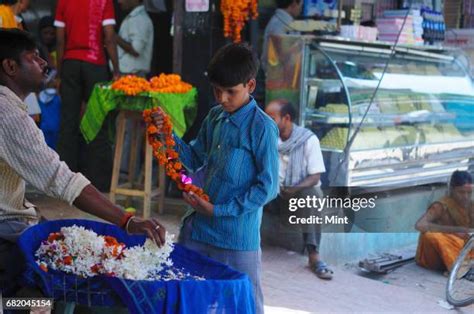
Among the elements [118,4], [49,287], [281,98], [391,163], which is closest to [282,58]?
[281,98]

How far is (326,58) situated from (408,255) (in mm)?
1686

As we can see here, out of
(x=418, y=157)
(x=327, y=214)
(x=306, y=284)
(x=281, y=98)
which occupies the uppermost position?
(x=281, y=98)

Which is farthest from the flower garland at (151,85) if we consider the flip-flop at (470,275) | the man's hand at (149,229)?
the man's hand at (149,229)

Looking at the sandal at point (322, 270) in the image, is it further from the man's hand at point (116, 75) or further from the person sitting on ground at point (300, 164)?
the man's hand at point (116, 75)

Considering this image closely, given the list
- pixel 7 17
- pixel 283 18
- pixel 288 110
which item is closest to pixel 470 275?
pixel 288 110

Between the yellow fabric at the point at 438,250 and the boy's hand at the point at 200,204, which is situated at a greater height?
the boy's hand at the point at 200,204

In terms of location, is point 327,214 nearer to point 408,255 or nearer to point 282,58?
point 408,255

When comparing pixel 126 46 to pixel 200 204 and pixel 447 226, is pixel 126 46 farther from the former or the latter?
pixel 200 204

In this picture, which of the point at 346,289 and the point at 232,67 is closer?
the point at 232,67

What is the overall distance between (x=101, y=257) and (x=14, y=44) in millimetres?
934

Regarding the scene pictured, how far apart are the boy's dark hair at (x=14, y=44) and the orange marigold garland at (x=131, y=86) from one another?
3.12 metres

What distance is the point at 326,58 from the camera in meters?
5.71

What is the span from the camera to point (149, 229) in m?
2.63

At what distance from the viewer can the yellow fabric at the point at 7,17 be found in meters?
6.44
